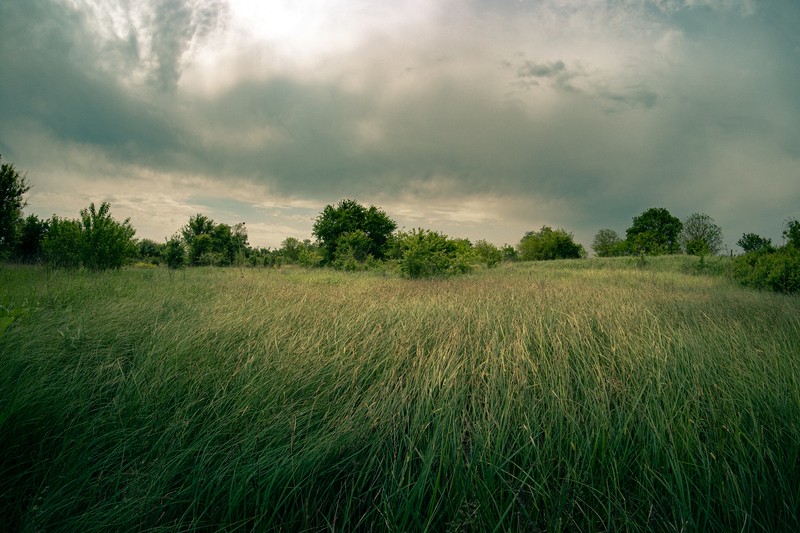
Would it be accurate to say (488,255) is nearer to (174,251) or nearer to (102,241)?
(102,241)

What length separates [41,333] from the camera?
3.80 m

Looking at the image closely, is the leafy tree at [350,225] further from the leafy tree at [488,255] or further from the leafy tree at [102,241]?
the leafy tree at [102,241]

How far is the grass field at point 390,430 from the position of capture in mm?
1631

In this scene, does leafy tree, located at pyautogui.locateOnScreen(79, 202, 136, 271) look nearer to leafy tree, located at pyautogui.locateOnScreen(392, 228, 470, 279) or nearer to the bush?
leafy tree, located at pyautogui.locateOnScreen(392, 228, 470, 279)

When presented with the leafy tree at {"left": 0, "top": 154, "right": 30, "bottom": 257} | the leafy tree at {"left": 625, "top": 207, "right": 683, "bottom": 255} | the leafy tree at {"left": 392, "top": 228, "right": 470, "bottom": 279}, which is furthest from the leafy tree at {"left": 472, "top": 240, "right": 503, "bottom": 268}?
the leafy tree at {"left": 625, "top": 207, "right": 683, "bottom": 255}

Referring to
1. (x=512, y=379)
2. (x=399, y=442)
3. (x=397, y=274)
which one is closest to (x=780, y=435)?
(x=512, y=379)

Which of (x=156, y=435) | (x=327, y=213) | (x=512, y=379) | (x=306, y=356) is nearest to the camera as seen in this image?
(x=156, y=435)

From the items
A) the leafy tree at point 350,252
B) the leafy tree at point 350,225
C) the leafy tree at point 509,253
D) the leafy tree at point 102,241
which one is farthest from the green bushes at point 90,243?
the leafy tree at point 509,253

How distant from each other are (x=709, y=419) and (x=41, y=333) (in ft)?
20.6

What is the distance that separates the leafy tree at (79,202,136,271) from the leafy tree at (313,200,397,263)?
47.8 feet

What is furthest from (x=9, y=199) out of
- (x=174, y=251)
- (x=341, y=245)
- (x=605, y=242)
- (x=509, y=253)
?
(x=605, y=242)

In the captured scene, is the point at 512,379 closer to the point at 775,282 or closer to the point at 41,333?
the point at 41,333

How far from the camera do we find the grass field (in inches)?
64.2

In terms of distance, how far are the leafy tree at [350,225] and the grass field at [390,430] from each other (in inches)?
949
